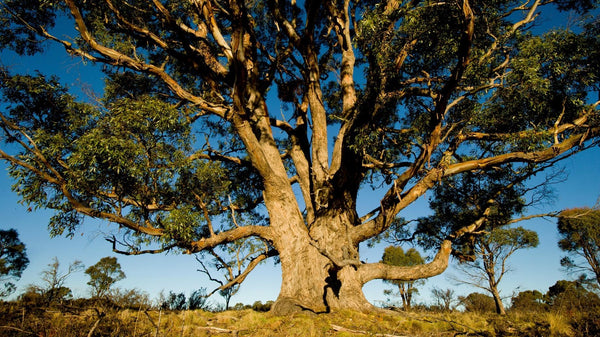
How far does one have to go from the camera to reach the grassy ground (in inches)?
124

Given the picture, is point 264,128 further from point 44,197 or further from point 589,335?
point 589,335

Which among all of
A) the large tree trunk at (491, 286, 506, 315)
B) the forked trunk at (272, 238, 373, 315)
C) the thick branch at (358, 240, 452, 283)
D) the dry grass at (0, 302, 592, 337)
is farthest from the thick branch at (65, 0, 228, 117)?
the large tree trunk at (491, 286, 506, 315)

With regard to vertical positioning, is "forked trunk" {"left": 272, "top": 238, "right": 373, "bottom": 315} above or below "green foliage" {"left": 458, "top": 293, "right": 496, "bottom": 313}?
above

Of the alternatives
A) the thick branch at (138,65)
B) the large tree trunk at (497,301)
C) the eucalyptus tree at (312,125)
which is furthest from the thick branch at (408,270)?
the large tree trunk at (497,301)

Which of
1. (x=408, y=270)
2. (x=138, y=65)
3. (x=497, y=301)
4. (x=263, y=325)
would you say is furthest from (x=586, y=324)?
(x=497, y=301)

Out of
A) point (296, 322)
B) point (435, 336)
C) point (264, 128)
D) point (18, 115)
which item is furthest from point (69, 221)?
point (435, 336)

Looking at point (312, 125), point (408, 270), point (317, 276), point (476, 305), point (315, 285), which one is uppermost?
point (312, 125)

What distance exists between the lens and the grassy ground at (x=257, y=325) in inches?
124

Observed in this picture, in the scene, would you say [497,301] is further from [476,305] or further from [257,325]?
[257,325]

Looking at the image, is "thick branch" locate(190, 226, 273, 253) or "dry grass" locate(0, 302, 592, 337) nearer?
"dry grass" locate(0, 302, 592, 337)

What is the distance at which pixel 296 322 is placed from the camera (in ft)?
15.4

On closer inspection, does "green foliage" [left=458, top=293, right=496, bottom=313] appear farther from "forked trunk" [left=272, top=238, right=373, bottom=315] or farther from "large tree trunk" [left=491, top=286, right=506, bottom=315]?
"forked trunk" [left=272, top=238, right=373, bottom=315]

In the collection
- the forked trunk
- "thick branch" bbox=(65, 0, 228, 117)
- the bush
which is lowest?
the bush

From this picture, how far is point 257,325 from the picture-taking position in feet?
15.0
